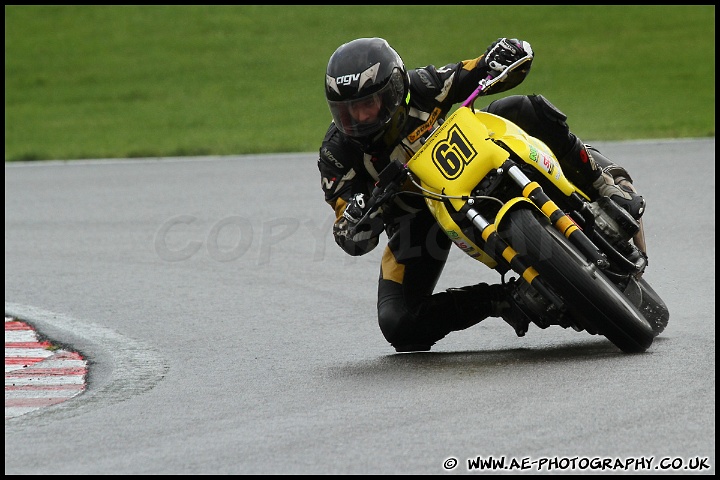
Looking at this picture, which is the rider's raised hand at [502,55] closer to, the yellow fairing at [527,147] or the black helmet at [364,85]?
the yellow fairing at [527,147]

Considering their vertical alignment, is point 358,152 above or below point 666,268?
above

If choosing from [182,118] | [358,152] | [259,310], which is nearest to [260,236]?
[259,310]

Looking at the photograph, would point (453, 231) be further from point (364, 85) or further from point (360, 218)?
point (364, 85)

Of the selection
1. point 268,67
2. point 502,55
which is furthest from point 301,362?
point 268,67

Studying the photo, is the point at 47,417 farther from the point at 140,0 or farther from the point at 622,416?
the point at 140,0

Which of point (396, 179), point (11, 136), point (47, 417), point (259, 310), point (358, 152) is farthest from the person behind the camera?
point (11, 136)

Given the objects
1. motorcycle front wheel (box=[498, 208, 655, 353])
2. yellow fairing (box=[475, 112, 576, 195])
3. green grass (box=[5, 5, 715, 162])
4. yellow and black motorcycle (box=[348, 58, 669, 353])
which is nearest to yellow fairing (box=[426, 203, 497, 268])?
yellow and black motorcycle (box=[348, 58, 669, 353])

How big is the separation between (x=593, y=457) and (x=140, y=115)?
53.9 ft

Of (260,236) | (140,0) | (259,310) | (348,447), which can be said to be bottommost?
(140,0)

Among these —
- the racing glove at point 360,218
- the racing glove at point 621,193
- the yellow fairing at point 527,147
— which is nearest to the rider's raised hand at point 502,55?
the yellow fairing at point 527,147

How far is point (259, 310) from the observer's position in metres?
7.84

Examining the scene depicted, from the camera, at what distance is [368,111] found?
5828 millimetres

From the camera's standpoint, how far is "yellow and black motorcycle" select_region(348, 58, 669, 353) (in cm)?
542

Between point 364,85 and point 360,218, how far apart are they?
1.95ft
